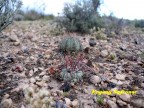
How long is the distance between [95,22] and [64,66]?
12.1 feet

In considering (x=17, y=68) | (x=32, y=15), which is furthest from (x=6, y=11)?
(x=32, y=15)

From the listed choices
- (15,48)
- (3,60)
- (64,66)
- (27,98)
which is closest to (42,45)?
(15,48)

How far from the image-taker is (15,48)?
4.95 metres

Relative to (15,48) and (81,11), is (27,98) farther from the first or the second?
(81,11)

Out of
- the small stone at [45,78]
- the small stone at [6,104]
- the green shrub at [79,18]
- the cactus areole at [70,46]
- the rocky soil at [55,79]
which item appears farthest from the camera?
the green shrub at [79,18]

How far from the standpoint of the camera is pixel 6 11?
4.25 metres

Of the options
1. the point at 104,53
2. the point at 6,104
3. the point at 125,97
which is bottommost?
the point at 6,104

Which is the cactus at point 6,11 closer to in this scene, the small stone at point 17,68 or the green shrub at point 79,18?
the small stone at point 17,68

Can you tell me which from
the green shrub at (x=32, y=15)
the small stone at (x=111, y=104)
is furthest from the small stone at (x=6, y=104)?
the green shrub at (x=32, y=15)

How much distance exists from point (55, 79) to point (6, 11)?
1467 mm

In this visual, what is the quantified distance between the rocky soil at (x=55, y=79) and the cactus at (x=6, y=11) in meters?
0.55

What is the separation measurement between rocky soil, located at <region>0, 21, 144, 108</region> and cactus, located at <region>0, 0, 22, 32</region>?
55cm

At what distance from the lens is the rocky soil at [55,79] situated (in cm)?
308

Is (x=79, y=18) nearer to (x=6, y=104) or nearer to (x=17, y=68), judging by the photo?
(x=17, y=68)
